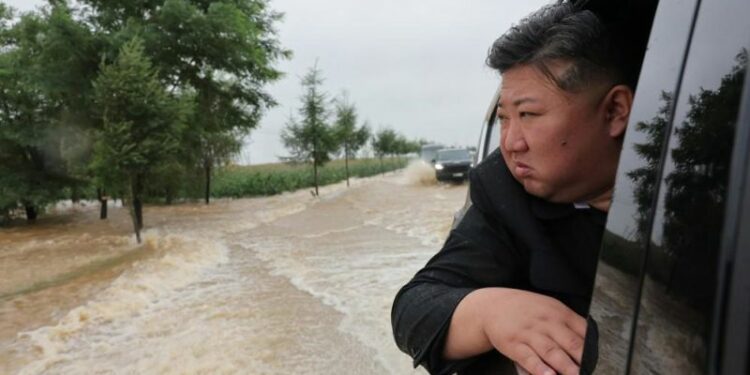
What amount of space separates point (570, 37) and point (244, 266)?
8.59 meters

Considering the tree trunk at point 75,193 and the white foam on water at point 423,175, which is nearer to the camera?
the tree trunk at point 75,193

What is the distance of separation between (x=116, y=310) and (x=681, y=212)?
22.5 feet

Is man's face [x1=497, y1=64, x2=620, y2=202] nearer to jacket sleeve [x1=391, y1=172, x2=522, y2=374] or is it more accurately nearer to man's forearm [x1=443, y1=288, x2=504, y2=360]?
jacket sleeve [x1=391, y1=172, x2=522, y2=374]

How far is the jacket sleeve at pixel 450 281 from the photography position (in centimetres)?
109

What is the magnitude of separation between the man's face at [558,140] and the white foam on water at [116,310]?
4.60 meters

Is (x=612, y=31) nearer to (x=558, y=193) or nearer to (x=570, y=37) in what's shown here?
(x=570, y=37)

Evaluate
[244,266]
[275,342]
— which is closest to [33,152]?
[244,266]

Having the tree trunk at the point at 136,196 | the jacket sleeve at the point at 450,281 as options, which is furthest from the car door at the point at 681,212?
the tree trunk at the point at 136,196

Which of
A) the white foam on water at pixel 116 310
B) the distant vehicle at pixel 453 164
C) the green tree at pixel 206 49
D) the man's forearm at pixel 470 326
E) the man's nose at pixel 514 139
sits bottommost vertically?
the white foam on water at pixel 116 310

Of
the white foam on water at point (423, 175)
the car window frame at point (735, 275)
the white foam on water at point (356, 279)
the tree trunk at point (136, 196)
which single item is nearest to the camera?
the car window frame at point (735, 275)

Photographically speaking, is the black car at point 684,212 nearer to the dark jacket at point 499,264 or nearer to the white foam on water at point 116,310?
the dark jacket at point 499,264

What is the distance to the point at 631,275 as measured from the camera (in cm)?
77

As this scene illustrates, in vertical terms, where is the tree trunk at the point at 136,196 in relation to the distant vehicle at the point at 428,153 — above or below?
below

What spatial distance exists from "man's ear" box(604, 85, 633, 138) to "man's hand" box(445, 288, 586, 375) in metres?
0.37
